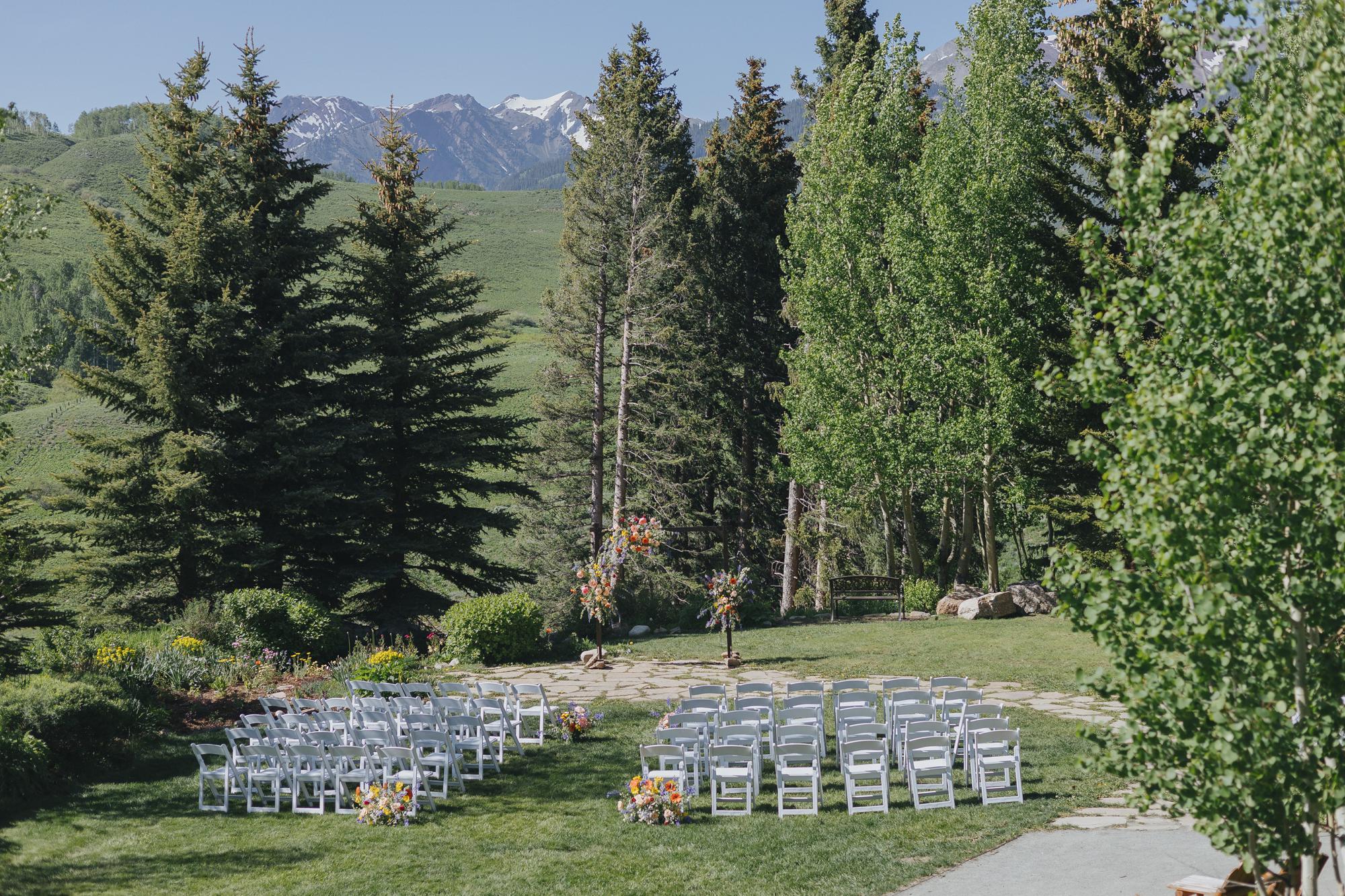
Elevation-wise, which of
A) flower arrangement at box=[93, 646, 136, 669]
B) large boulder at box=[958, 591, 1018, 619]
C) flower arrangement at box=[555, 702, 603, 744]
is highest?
large boulder at box=[958, 591, 1018, 619]

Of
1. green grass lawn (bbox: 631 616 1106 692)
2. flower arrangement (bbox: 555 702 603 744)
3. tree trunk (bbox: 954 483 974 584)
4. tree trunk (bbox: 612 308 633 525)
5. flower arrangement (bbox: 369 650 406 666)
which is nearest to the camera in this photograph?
flower arrangement (bbox: 555 702 603 744)

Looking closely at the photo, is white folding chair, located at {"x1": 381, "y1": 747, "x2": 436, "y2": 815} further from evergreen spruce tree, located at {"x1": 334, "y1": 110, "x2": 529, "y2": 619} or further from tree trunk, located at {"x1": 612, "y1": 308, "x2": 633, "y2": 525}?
tree trunk, located at {"x1": 612, "y1": 308, "x2": 633, "y2": 525}

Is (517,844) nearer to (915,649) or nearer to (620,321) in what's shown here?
(915,649)

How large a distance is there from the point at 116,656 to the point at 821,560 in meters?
18.9

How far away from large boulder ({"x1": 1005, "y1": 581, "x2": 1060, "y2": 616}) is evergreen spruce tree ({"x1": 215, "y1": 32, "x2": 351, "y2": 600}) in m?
15.0

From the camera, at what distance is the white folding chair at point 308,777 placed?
33.0 feet


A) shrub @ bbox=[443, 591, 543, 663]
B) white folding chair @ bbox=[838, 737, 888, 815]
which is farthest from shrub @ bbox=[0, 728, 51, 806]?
white folding chair @ bbox=[838, 737, 888, 815]

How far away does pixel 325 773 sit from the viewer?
33.1ft

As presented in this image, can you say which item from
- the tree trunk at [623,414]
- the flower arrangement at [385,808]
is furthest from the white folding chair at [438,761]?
the tree trunk at [623,414]

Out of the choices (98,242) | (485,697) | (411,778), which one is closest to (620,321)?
(485,697)

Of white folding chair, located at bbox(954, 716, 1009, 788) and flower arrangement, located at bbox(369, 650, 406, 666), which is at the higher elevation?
flower arrangement, located at bbox(369, 650, 406, 666)

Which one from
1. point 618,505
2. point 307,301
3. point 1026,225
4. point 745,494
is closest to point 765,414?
point 745,494

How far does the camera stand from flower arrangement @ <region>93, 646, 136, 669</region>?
15359 mm

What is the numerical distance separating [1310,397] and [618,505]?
83.4 ft
